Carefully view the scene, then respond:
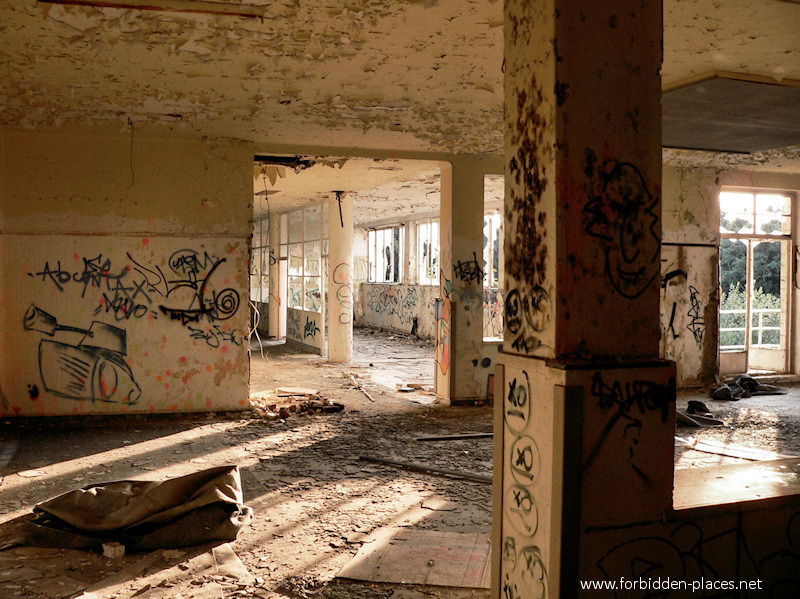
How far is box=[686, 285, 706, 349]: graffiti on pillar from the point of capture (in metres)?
9.31

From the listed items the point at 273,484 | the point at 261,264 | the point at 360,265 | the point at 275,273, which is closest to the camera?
the point at 273,484

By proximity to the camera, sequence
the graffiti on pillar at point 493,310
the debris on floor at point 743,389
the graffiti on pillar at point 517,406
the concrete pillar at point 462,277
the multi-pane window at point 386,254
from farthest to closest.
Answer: the multi-pane window at point 386,254
the graffiti on pillar at point 493,310
the debris on floor at point 743,389
the concrete pillar at point 462,277
the graffiti on pillar at point 517,406

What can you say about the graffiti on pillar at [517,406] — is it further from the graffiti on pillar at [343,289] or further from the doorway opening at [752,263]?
the graffiti on pillar at [343,289]

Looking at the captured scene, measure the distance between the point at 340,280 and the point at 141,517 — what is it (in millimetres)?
8221

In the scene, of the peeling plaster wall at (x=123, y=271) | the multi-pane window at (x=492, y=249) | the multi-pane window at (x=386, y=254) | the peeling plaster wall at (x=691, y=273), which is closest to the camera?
the peeling plaster wall at (x=123, y=271)

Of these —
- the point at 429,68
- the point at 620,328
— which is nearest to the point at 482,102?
the point at 429,68

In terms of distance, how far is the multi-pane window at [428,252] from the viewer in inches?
619

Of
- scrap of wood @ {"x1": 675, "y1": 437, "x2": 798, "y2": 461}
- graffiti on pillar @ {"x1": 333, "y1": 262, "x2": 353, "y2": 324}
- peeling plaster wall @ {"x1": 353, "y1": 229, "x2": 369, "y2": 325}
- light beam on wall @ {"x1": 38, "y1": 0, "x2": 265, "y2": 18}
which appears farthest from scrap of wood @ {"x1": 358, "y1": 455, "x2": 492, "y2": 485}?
peeling plaster wall @ {"x1": 353, "y1": 229, "x2": 369, "y2": 325}

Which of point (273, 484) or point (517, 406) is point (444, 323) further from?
point (517, 406)

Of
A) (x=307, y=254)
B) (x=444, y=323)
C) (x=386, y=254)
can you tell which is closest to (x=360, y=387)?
(x=444, y=323)

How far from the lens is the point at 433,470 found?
5.30 metres

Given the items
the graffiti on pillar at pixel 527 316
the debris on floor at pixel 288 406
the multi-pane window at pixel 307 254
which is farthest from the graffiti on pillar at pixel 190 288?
the graffiti on pillar at pixel 527 316

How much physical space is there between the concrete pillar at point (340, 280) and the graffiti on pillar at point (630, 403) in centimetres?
943

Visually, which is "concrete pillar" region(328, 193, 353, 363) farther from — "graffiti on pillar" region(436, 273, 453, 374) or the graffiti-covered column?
the graffiti-covered column
